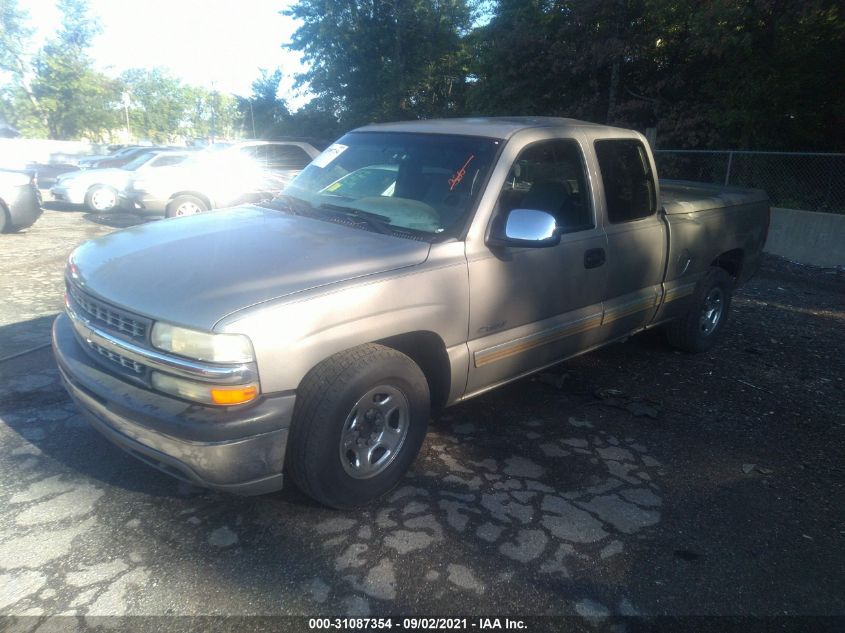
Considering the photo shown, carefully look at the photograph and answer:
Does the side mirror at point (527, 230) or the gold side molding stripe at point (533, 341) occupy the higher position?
the side mirror at point (527, 230)

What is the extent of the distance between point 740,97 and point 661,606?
12518 millimetres

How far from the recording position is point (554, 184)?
3889 mm

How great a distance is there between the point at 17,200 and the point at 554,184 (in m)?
9.73

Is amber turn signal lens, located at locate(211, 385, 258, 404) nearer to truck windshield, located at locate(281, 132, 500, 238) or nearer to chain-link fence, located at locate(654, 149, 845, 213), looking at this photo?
truck windshield, located at locate(281, 132, 500, 238)

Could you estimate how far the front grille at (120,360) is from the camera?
8.70ft

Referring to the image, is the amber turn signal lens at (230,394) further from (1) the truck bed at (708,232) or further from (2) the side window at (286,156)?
(2) the side window at (286,156)

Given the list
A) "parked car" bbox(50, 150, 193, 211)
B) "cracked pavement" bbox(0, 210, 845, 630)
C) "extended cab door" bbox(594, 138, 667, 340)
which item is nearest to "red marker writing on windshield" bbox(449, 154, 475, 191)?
"extended cab door" bbox(594, 138, 667, 340)

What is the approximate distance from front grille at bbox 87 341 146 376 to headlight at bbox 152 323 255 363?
0.29 metres

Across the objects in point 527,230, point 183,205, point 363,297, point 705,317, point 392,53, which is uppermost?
point 392,53

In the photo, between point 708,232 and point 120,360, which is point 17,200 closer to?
point 120,360

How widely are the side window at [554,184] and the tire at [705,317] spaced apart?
5.66 ft

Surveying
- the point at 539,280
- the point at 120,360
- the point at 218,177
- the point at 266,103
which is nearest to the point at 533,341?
the point at 539,280

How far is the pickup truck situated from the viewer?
8.21ft

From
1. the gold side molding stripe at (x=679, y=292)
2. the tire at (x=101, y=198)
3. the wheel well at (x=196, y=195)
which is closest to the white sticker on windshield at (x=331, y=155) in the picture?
the gold side molding stripe at (x=679, y=292)
